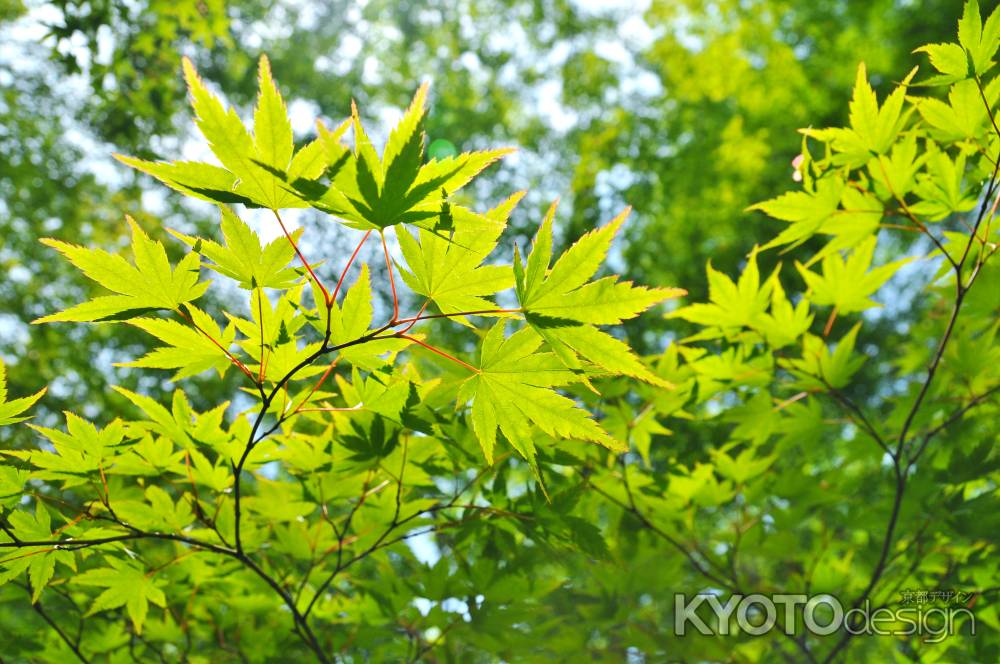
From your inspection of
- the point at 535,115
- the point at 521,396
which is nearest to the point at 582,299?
the point at 521,396

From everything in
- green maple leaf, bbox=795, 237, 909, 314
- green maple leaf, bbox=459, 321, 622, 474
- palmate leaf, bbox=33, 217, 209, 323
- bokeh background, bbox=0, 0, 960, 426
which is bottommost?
green maple leaf, bbox=459, 321, 622, 474

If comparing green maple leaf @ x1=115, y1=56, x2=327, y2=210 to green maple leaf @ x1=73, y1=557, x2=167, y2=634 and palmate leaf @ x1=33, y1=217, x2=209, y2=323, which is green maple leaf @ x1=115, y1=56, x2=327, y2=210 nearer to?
palmate leaf @ x1=33, y1=217, x2=209, y2=323

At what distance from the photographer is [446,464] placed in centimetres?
147

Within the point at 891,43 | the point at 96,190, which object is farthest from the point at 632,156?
the point at 96,190

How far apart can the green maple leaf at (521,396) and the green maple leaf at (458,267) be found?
8 centimetres

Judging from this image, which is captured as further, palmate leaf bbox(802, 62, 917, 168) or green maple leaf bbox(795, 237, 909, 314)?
green maple leaf bbox(795, 237, 909, 314)

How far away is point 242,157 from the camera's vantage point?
776mm

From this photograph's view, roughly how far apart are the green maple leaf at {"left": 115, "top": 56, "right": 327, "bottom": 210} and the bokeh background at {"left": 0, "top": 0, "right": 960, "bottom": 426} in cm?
544

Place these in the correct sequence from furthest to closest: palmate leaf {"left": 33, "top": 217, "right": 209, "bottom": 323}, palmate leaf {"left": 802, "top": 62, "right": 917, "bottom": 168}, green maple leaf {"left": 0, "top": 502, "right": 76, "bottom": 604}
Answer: palmate leaf {"left": 802, "top": 62, "right": 917, "bottom": 168}, green maple leaf {"left": 0, "top": 502, "right": 76, "bottom": 604}, palmate leaf {"left": 33, "top": 217, "right": 209, "bottom": 323}

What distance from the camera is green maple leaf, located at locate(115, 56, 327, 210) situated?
74 centimetres

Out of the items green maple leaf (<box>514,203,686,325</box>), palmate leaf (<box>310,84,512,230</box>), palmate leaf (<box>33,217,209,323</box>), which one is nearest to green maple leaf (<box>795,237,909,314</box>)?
green maple leaf (<box>514,203,686,325</box>)

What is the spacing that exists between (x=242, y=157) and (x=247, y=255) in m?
0.18

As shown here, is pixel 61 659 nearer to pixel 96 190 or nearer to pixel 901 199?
pixel 901 199

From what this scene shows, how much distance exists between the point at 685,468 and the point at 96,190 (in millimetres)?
9296
